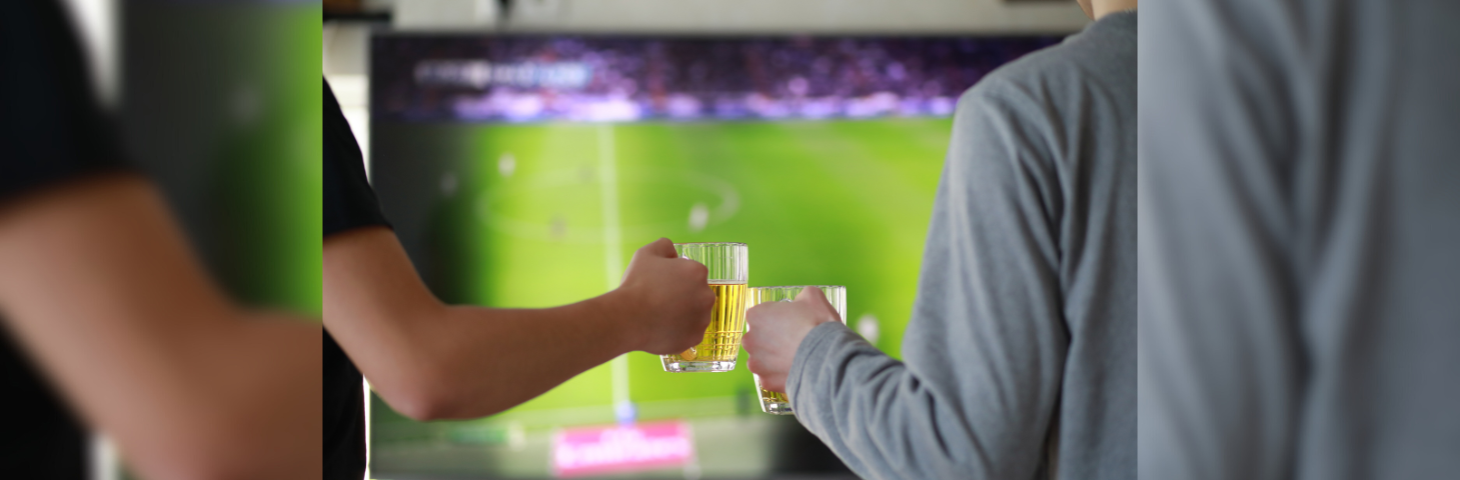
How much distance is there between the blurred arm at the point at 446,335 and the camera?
379mm

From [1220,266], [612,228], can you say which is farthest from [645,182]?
[1220,266]

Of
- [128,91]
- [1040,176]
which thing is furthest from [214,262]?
[1040,176]

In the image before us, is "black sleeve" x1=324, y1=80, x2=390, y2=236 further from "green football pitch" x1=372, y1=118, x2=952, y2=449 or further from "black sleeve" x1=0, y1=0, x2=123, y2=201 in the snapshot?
"green football pitch" x1=372, y1=118, x2=952, y2=449

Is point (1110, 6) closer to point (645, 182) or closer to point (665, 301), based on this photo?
point (665, 301)

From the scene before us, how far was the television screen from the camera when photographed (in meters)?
2.00

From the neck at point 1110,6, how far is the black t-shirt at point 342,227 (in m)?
0.43

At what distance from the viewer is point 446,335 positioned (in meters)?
0.41

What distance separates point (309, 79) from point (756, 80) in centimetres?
198

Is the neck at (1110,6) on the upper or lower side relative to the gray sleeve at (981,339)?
upper

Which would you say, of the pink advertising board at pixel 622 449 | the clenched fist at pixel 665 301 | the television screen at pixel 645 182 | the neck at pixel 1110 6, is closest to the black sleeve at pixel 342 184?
the clenched fist at pixel 665 301

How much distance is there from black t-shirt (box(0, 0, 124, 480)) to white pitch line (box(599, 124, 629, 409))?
1945 mm

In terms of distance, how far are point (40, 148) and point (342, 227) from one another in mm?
322

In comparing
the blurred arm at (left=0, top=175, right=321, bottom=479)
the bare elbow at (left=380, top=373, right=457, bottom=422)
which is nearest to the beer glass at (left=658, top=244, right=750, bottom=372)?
the bare elbow at (left=380, top=373, right=457, bottom=422)

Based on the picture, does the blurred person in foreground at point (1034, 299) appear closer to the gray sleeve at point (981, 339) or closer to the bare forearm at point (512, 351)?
the gray sleeve at point (981, 339)
